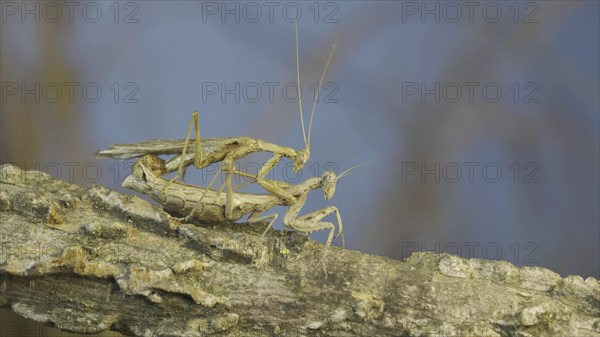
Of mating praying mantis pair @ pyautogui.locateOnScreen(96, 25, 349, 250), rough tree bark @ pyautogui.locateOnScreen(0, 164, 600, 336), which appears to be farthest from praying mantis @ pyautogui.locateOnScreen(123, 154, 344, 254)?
rough tree bark @ pyautogui.locateOnScreen(0, 164, 600, 336)

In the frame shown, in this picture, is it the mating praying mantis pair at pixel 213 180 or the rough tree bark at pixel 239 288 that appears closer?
the rough tree bark at pixel 239 288

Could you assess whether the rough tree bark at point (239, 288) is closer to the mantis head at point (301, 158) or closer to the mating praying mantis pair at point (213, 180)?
the mating praying mantis pair at point (213, 180)

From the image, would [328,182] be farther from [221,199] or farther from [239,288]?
[239,288]

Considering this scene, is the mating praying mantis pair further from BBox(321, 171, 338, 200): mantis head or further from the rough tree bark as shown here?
the rough tree bark

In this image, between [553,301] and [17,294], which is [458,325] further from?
[17,294]

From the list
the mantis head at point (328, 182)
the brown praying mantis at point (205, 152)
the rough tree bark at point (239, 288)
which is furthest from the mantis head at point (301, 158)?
the rough tree bark at point (239, 288)

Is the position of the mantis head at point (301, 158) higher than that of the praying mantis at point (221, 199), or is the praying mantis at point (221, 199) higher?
the mantis head at point (301, 158)

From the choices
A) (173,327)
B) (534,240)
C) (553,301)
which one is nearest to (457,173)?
(534,240)

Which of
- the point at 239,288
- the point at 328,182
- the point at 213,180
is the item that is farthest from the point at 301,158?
the point at 239,288
